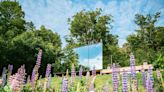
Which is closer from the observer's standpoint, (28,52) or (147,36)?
(28,52)

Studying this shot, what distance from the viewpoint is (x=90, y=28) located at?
163 feet

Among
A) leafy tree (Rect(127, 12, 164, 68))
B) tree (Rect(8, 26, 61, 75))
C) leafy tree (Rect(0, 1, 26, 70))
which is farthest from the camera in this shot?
leafy tree (Rect(127, 12, 164, 68))

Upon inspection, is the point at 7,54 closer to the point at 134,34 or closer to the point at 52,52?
the point at 52,52

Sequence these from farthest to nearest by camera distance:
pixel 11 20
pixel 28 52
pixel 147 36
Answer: pixel 147 36, pixel 11 20, pixel 28 52

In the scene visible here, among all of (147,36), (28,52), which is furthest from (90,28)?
(28,52)

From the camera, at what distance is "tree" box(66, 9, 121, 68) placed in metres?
48.7

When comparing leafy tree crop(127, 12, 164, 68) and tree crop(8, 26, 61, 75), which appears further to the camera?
leafy tree crop(127, 12, 164, 68)

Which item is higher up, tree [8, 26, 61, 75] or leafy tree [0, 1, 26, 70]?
leafy tree [0, 1, 26, 70]

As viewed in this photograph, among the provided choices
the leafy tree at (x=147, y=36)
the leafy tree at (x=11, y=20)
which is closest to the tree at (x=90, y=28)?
the leafy tree at (x=147, y=36)

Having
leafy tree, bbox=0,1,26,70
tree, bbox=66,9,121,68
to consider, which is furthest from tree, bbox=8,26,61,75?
tree, bbox=66,9,121,68

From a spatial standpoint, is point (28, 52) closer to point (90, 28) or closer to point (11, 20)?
point (11, 20)

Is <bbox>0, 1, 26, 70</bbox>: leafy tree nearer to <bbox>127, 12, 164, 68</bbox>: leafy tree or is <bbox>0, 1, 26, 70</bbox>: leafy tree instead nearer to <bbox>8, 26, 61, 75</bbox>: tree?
<bbox>8, 26, 61, 75</bbox>: tree

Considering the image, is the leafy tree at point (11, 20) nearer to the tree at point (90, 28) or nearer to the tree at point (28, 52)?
the tree at point (28, 52)

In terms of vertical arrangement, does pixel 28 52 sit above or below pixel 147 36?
below
